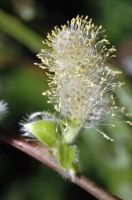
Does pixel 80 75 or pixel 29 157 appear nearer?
pixel 80 75

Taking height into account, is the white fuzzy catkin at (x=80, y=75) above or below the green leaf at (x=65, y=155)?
above

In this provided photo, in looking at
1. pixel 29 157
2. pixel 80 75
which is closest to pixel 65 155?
pixel 80 75

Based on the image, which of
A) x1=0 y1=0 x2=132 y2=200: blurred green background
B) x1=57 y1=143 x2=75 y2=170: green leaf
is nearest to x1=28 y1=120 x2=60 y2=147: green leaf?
x1=57 y1=143 x2=75 y2=170: green leaf

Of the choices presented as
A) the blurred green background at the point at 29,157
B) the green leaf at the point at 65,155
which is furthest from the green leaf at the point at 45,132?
the blurred green background at the point at 29,157

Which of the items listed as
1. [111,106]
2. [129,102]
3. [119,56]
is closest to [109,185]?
[129,102]

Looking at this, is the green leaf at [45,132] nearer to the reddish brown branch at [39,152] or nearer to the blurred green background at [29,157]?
the reddish brown branch at [39,152]

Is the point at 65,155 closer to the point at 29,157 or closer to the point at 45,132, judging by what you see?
the point at 45,132

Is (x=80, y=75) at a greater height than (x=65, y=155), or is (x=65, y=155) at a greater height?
(x=80, y=75)

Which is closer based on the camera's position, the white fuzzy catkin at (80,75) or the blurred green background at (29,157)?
the white fuzzy catkin at (80,75)
